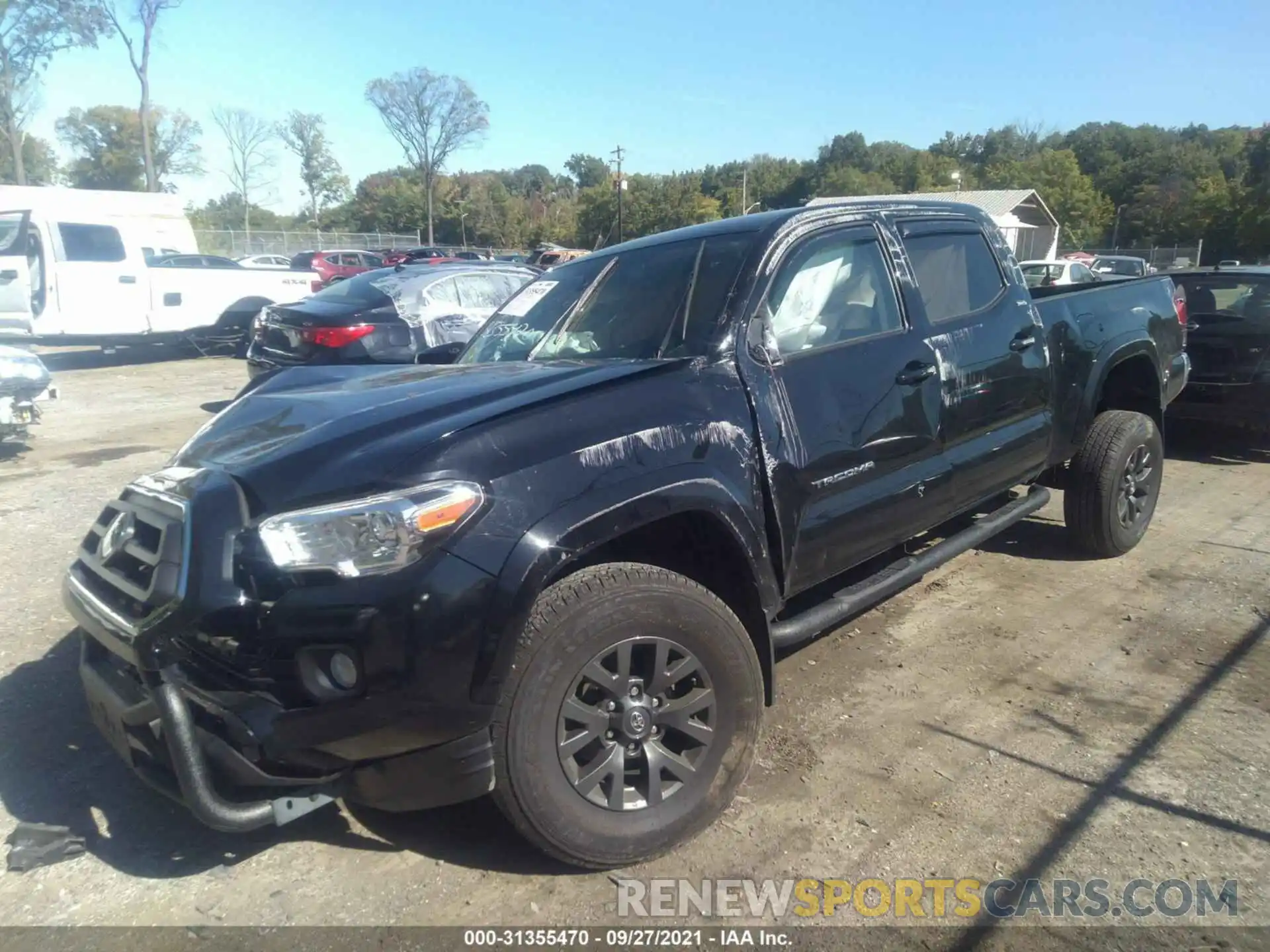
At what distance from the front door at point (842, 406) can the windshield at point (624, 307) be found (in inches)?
8.2

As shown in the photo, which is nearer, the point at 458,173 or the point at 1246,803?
the point at 1246,803

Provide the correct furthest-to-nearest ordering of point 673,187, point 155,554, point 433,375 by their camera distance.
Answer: point 673,187, point 433,375, point 155,554

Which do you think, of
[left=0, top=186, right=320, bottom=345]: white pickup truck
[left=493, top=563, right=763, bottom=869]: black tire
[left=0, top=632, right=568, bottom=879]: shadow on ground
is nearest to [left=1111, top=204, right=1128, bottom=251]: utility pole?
[left=0, top=186, right=320, bottom=345]: white pickup truck

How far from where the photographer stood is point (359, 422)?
2.70 meters

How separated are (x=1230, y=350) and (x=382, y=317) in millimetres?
7439

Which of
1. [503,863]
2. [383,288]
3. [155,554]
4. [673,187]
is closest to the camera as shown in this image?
[155,554]

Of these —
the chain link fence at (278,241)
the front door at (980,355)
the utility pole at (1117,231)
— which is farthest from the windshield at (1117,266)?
the chain link fence at (278,241)

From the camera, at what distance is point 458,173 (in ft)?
254

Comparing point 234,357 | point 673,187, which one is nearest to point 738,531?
point 234,357

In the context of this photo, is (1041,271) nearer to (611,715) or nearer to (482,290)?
(482,290)

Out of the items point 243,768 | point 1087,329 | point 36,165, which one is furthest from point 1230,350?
point 36,165

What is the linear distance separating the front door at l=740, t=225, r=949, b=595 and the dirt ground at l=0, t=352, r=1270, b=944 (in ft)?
2.29

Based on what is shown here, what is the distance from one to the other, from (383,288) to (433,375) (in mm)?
6263

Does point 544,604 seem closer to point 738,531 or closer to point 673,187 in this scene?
point 738,531
